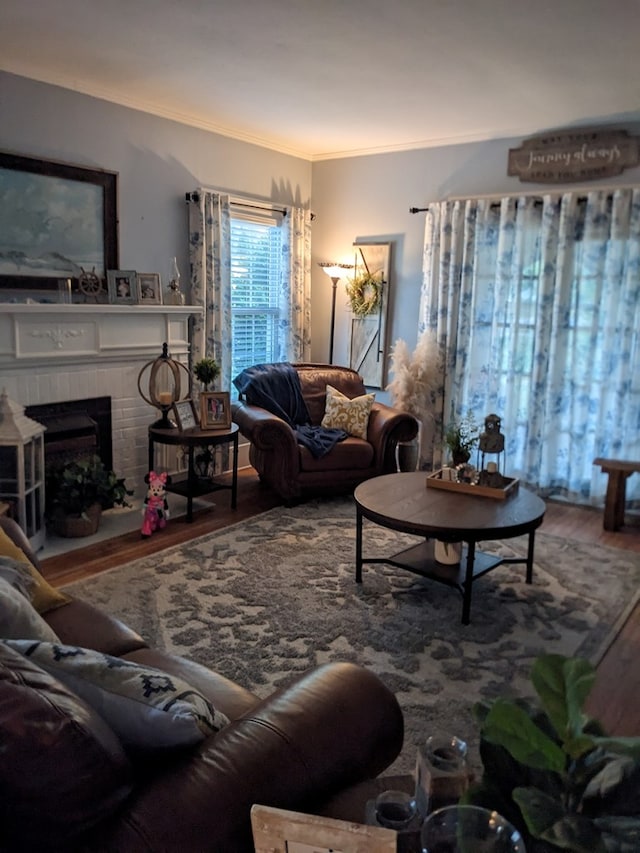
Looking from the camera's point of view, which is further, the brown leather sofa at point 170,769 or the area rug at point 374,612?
the area rug at point 374,612

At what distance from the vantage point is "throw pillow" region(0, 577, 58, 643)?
148 centimetres

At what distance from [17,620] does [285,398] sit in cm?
356

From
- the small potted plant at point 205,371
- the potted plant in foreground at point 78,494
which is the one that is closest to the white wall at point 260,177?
the small potted plant at point 205,371

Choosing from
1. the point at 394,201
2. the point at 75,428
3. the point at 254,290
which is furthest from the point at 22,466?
the point at 394,201

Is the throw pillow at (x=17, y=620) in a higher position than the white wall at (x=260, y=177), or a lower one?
lower

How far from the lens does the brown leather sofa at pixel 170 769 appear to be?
3.08 ft

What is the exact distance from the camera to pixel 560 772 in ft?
2.77

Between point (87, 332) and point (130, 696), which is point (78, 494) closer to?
point (87, 332)

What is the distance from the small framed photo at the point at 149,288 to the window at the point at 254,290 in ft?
3.04

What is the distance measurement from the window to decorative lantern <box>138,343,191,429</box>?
0.95 m

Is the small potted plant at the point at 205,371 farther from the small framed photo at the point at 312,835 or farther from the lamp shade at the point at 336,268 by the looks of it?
the small framed photo at the point at 312,835

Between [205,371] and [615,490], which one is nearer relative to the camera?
[615,490]

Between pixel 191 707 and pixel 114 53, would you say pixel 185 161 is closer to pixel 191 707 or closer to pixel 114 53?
pixel 114 53

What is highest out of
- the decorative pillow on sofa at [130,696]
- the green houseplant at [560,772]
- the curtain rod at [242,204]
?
the curtain rod at [242,204]
